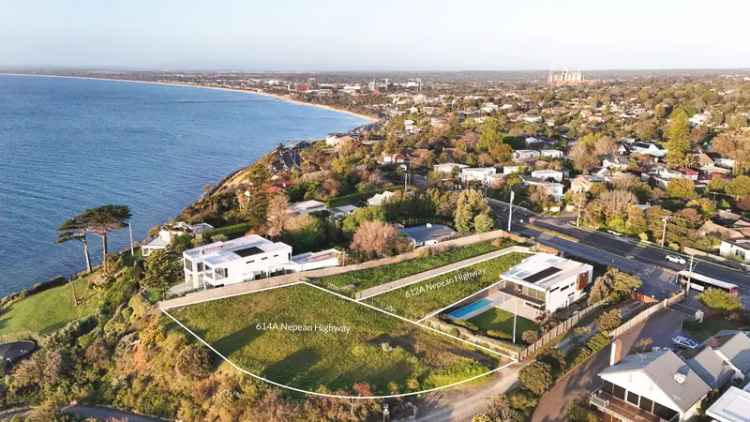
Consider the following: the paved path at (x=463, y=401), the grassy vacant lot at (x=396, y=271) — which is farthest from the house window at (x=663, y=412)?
the grassy vacant lot at (x=396, y=271)

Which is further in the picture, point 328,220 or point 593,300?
point 328,220

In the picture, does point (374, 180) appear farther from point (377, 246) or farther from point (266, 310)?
point (266, 310)

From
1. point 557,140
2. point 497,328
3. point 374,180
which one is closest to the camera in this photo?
point 497,328

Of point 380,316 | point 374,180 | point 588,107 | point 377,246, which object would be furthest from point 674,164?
point 588,107

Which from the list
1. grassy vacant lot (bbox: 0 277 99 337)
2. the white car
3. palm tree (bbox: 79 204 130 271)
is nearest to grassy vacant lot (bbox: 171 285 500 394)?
Result: grassy vacant lot (bbox: 0 277 99 337)

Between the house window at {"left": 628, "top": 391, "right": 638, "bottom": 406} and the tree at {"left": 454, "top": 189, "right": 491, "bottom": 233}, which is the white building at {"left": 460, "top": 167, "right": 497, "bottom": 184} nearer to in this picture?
the tree at {"left": 454, "top": 189, "right": 491, "bottom": 233}

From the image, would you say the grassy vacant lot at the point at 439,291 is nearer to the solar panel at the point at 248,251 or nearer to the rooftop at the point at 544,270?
the rooftop at the point at 544,270
